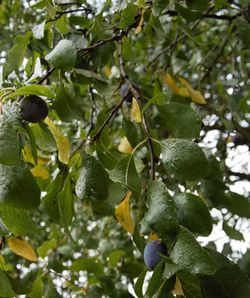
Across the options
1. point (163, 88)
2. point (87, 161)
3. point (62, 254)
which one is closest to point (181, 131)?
point (87, 161)

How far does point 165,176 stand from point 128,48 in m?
0.65

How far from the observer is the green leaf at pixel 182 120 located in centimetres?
82

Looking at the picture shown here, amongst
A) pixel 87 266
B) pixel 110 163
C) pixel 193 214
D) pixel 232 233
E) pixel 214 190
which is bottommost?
pixel 87 266

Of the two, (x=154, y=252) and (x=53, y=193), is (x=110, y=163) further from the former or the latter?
(x=154, y=252)

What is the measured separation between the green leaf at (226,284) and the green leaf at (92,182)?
0.20 metres

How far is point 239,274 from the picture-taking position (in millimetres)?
622

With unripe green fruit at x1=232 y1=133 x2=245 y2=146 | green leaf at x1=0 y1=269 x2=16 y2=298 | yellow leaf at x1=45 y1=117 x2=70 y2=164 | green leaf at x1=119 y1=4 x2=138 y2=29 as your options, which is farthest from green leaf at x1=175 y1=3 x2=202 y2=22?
unripe green fruit at x1=232 y1=133 x2=245 y2=146

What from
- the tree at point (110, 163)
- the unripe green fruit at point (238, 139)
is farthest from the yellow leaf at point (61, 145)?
the unripe green fruit at point (238, 139)

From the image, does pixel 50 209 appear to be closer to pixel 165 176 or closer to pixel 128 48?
pixel 128 48

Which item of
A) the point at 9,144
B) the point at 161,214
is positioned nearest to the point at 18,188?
the point at 9,144

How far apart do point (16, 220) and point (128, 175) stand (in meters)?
0.17

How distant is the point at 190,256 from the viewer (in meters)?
0.54

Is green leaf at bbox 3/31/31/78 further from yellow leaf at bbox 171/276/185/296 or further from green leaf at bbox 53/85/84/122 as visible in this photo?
yellow leaf at bbox 171/276/185/296

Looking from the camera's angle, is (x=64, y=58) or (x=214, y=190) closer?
(x=64, y=58)
